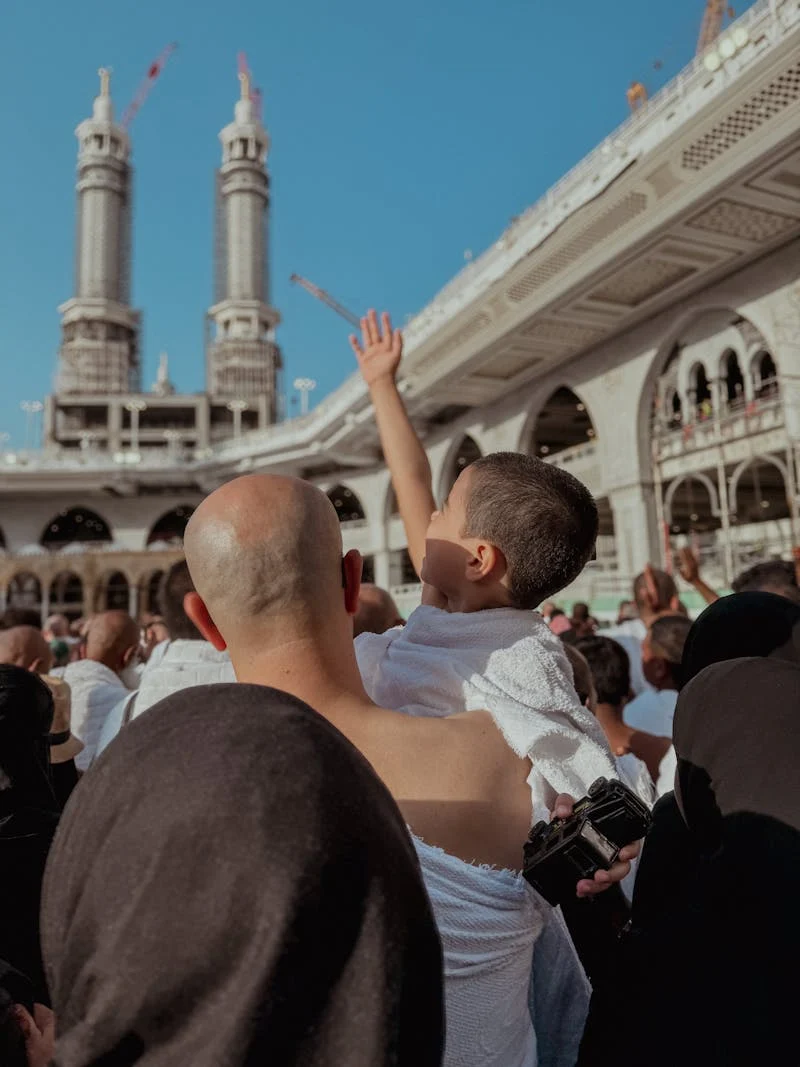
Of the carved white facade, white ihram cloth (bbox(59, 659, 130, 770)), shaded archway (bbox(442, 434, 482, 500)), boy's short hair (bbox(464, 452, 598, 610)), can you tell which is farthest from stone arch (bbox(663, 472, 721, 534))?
boy's short hair (bbox(464, 452, 598, 610))

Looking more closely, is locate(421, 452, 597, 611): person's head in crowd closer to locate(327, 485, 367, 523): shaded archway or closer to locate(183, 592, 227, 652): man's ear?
locate(183, 592, 227, 652): man's ear

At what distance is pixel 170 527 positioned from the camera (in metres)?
41.9

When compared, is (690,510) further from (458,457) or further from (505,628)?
(505,628)

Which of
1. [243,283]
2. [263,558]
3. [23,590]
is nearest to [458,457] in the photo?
[23,590]

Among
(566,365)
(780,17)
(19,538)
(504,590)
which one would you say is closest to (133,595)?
(19,538)

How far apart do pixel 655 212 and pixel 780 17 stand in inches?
123

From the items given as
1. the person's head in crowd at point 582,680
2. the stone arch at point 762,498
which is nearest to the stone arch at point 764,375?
the stone arch at point 762,498

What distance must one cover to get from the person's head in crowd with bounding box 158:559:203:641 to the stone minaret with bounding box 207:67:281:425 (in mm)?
46207

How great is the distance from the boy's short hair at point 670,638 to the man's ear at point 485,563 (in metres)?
2.09

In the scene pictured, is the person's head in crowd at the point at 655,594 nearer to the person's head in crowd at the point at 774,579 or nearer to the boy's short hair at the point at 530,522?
the person's head in crowd at the point at 774,579

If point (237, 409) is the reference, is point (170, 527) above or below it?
below

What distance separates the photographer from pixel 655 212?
12.5 m

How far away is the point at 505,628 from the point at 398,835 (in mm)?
681

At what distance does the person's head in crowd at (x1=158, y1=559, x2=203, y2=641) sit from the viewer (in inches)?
109
